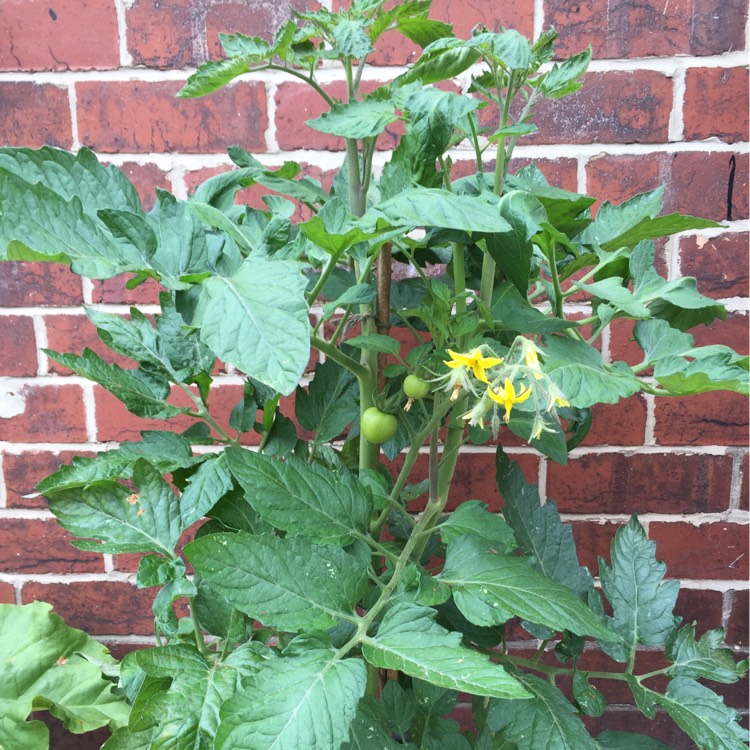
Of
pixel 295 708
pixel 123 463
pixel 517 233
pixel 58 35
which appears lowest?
pixel 295 708

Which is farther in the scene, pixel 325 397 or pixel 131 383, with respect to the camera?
pixel 325 397

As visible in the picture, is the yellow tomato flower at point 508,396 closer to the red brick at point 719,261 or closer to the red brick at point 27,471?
the red brick at point 719,261

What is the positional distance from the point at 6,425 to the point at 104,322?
561mm

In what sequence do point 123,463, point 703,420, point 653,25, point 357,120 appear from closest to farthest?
point 357,120 < point 123,463 < point 653,25 < point 703,420

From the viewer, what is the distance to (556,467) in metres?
1.01

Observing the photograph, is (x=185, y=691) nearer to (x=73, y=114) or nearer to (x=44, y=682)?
(x=44, y=682)

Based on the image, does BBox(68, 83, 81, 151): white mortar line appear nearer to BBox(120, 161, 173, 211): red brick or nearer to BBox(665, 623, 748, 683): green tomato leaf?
BBox(120, 161, 173, 211): red brick

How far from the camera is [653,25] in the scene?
2.92 ft

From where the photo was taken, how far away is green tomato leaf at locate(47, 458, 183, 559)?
23.8 inches

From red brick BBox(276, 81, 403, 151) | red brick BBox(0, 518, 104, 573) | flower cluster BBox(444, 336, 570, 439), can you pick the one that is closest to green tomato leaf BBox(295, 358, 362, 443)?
flower cluster BBox(444, 336, 570, 439)

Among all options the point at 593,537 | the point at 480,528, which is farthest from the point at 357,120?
the point at 593,537

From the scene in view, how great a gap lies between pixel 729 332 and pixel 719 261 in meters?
0.10

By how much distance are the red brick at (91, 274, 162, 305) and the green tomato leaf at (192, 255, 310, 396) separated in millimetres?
613

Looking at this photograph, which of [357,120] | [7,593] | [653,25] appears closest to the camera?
[357,120]
